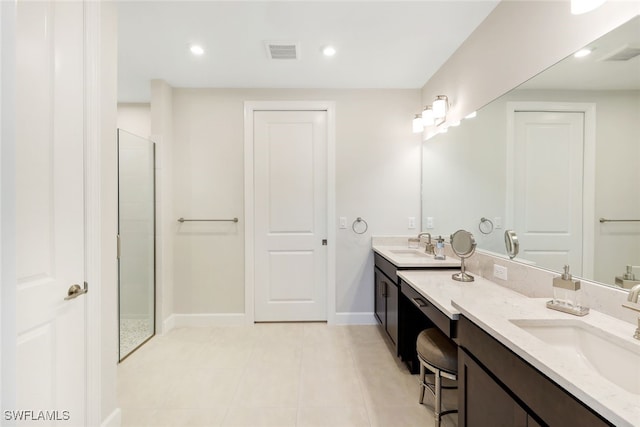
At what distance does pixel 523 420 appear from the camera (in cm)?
83

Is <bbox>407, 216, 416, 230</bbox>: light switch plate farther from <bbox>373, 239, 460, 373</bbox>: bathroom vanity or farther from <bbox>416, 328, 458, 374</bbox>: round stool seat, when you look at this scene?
<bbox>416, 328, 458, 374</bbox>: round stool seat

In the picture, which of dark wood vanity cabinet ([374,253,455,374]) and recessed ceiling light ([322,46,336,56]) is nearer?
dark wood vanity cabinet ([374,253,455,374])

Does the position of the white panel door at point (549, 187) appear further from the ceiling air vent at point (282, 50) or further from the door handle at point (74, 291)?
the door handle at point (74, 291)

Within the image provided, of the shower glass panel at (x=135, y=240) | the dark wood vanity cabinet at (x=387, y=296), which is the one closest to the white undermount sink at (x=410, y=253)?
the dark wood vanity cabinet at (x=387, y=296)

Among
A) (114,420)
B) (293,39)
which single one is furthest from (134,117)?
(114,420)

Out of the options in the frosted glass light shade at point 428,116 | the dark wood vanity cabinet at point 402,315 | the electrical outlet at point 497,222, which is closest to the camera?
the electrical outlet at point 497,222

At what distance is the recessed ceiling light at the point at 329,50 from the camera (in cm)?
221

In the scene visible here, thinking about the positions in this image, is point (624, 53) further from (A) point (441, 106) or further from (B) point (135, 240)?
(B) point (135, 240)

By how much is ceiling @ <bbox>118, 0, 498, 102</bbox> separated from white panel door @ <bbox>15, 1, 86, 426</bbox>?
0.78m

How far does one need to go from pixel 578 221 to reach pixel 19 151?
2.38m

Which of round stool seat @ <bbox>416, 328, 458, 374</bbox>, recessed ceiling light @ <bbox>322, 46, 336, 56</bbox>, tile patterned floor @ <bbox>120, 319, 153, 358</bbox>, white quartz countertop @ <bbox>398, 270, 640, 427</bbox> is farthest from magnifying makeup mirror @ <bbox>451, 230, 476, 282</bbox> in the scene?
tile patterned floor @ <bbox>120, 319, 153, 358</bbox>

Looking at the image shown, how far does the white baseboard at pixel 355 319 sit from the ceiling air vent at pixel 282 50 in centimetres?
259

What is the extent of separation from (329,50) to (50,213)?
2.12 metres

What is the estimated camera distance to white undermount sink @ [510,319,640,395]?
837 mm
